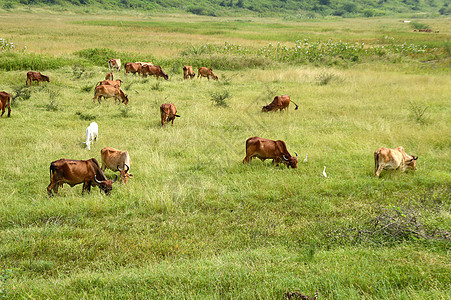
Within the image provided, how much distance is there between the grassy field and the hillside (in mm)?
96082

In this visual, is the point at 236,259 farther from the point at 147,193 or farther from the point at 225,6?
the point at 225,6

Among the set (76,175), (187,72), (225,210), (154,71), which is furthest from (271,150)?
(154,71)

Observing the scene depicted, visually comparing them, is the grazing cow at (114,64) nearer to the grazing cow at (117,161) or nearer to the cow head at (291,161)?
the grazing cow at (117,161)

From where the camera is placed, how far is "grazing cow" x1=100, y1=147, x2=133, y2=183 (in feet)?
23.8

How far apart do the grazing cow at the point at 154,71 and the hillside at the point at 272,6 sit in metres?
83.7

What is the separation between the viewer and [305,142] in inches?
392

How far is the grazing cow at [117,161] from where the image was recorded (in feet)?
23.8

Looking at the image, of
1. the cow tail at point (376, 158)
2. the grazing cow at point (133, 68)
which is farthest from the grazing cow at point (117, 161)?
the grazing cow at point (133, 68)

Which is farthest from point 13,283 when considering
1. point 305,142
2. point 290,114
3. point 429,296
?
point 290,114

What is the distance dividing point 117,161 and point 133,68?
16.4m

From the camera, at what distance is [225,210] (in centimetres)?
624

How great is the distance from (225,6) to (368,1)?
64.0m

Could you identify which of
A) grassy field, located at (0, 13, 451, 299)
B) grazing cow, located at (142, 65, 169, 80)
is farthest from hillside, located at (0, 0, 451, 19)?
grassy field, located at (0, 13, 451, 299)

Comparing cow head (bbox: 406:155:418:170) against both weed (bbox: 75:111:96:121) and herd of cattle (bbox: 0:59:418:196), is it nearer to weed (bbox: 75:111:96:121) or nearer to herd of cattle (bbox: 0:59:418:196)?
herd of cattle (bbox: 0:59:418:196)
